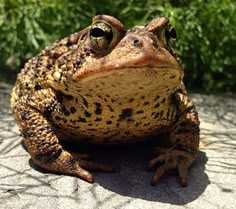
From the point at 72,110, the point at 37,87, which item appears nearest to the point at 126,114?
the point at 72,110

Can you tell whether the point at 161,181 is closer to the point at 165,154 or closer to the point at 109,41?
the point at 165,154

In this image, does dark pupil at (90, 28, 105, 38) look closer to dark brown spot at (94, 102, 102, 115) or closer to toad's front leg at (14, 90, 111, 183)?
dark brown spot at (94, 102, 102, 115)

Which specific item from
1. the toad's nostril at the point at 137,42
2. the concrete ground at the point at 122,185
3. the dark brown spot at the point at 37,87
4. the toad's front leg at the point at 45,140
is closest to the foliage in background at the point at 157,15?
the concrete ground at the point at 122,185

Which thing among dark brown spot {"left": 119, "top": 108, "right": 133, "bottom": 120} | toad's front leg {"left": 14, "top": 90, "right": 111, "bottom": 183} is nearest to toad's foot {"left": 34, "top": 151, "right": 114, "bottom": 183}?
toad's front leg {"left": 14, "top": 90, "right": 111, "bottom": 183}

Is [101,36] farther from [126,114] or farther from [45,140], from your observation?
[45,140]

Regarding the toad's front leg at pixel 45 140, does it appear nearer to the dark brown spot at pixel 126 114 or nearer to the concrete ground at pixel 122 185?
the concrete ground at pixel 122 185

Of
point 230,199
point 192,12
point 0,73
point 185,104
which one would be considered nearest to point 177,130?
point 185,104
